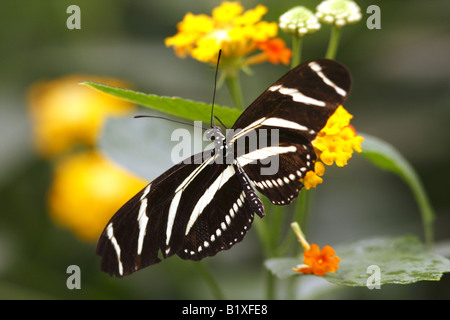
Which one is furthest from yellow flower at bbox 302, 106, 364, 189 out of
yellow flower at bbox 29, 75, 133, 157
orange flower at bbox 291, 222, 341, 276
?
yellow flower at bbox 29, 75, 133, 157

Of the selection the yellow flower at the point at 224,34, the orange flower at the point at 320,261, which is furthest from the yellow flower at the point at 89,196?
the orange flower at the point at 320,261

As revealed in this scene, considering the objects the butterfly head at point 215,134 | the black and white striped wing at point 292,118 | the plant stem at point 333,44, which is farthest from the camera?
the plant stem at point 333,44

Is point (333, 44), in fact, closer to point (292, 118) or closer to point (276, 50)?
point (276, 50)

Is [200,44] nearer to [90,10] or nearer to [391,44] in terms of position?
[391,44]

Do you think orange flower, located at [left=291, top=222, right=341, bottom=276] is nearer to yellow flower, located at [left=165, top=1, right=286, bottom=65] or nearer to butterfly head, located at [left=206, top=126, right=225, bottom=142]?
butterfly head, located at [left=206, top=126, right=225, bottom=142]

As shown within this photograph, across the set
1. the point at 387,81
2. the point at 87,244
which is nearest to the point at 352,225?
the point at 387,81

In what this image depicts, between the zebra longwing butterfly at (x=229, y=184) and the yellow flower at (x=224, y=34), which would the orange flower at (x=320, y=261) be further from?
the yellow flower at (x=224, y=34)

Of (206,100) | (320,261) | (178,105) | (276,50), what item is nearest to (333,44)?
(276,50)
